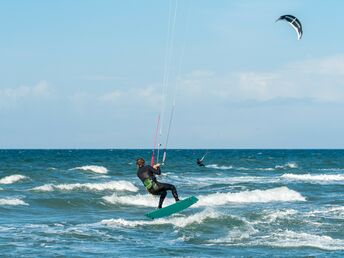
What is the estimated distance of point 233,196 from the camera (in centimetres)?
3291

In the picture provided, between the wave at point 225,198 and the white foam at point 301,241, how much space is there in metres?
9.39

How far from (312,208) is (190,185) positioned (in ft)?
49.5

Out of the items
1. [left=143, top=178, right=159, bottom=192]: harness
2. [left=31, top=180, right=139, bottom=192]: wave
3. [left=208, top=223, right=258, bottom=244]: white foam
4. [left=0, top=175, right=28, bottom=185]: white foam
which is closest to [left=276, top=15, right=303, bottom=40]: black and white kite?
[left=208, top=223, right=258, bottom=244]: white foam

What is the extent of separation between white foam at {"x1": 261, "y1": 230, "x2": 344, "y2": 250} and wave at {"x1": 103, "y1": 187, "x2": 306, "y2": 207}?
30.8 feet

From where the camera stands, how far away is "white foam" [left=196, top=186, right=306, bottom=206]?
31.7 meters

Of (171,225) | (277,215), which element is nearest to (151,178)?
(171,225)

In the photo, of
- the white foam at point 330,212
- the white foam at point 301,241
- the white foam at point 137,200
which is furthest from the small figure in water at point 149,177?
the white foam at point 137,200

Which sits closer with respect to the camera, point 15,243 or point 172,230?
point 15,243

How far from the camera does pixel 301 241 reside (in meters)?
18.8

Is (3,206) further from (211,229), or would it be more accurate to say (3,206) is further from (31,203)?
(211,229)

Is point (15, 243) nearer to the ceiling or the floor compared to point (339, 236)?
nearer to the floor

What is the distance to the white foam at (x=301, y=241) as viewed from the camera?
1809 cm

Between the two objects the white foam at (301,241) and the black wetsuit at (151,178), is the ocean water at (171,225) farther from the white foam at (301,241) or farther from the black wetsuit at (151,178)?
the black wetsuit at (151,178)

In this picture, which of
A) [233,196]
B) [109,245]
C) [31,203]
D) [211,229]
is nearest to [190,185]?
[233,196]
